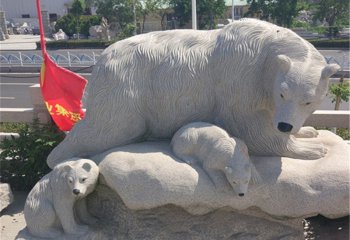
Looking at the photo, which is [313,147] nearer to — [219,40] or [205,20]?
[219,40]

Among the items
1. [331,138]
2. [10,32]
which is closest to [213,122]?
[331,138]

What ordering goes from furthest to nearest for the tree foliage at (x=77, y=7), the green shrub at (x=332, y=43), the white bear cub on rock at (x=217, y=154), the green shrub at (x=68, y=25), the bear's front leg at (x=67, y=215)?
the tree foliage at (x=77, y=7)
the green shrub at (x=68, y=25)
the green shrub at (x=332, y=43)
the bear's front leg at (x=67, y=215)
the white bear cub on rock at (x=217, y=154)

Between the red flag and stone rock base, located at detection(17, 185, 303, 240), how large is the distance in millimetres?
1879

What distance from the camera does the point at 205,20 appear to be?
2205 cm

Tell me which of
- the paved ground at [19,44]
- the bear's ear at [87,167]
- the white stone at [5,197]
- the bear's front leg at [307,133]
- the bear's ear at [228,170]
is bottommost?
the paved ground at [19,44]

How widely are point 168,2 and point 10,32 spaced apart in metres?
15.8

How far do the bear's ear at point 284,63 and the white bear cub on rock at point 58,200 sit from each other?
1.29 meters

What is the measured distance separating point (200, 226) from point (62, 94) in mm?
2514

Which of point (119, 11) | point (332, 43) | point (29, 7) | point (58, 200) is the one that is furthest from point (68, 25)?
point (58, 200)

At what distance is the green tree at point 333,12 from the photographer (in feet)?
68.3

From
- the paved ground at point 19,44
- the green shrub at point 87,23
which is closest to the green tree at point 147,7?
the green shrub at point 87,23

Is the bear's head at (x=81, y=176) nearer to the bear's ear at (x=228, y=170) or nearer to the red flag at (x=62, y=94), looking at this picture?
the bear's ear at (x=228, y=170)

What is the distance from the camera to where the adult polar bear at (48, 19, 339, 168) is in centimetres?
252

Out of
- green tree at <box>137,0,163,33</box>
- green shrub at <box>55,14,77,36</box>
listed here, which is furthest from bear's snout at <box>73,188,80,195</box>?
green shrub at <box>55,14,77,36</box>
